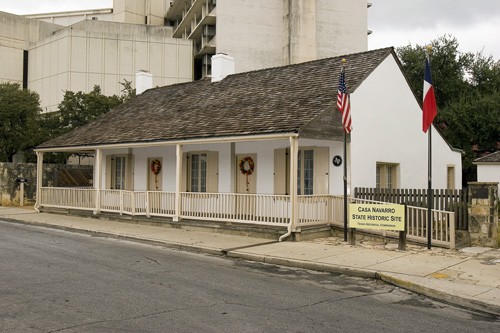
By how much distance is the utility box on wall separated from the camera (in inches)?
488

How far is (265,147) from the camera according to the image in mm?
16328

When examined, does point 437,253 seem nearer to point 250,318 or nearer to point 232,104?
point 250,318

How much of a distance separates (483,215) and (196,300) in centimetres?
831

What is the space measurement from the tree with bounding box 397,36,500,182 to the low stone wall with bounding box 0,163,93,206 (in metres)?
23.4

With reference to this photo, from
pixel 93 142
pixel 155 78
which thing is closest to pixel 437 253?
pixel 93 142

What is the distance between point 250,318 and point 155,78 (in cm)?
4726

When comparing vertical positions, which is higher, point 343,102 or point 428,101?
point 343,102

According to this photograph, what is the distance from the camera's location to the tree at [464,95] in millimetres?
33812

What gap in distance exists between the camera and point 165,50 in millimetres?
52406

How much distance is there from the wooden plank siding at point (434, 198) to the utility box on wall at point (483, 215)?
0.31m

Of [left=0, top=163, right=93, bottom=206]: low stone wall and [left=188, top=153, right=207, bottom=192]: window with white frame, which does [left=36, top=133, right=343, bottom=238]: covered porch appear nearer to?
[left=188, top=153, right=207, bottom=192]: window with white frame

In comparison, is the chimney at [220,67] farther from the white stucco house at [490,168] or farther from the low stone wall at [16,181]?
the white stucco house at [490,168]

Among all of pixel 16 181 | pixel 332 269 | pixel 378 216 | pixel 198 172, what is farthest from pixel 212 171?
pixel 16 181

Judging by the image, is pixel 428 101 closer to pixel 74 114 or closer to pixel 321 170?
pixel 321 170
